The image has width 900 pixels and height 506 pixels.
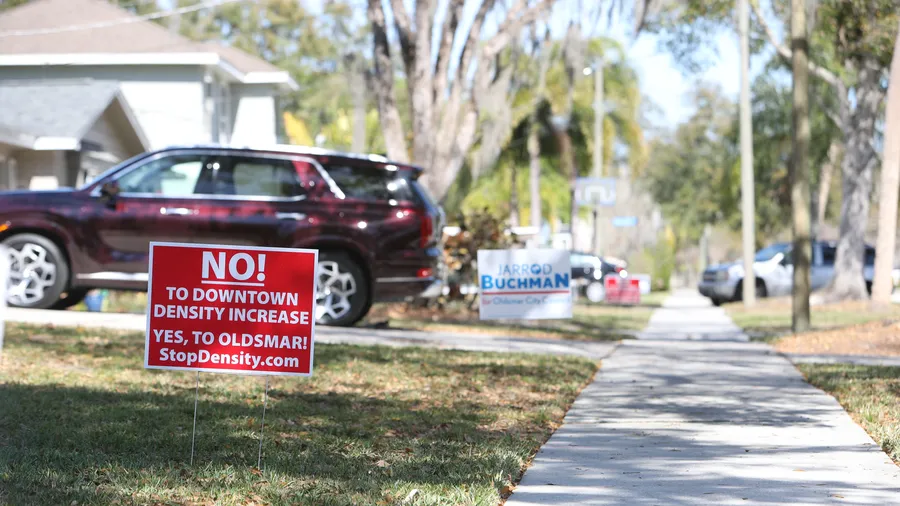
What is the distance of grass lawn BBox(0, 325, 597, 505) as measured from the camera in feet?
20.8

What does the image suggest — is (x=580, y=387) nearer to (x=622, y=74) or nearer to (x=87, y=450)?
(x=87, y=450)

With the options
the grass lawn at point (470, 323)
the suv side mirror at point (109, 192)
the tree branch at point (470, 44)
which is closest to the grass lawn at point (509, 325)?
the grass lawn at point (470, 323)

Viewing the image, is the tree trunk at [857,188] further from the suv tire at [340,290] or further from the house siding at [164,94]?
the suv tire at [340,290]

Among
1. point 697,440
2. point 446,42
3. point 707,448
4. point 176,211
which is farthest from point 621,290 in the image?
point 707,448

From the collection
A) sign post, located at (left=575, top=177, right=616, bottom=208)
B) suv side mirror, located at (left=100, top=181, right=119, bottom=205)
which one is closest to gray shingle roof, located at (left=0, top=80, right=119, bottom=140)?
suv side mirror, located at (left=100, top=181, right=119, bottom=205)

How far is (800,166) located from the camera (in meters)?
19.5

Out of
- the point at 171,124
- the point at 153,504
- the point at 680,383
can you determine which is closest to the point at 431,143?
the point at 680,383

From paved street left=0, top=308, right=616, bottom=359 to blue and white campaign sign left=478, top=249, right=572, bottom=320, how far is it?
0.55m

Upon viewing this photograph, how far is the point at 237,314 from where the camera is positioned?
282 inches

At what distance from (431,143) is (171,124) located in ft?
43.4

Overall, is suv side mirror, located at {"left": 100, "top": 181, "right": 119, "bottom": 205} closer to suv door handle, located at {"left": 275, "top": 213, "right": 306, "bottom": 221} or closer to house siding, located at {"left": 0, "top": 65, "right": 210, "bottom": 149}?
suv door handle, located at {"left": 275, "top": 213, "right": 306, "bottom": 221}

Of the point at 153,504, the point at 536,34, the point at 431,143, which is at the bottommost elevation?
the point at 153,504

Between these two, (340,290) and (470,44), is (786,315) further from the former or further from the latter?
(340,290)

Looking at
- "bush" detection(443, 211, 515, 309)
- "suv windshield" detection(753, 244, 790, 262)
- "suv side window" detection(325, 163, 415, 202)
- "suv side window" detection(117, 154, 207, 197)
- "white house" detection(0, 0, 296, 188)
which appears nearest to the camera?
"suv side window" detection(117, 154, 207, 197)
